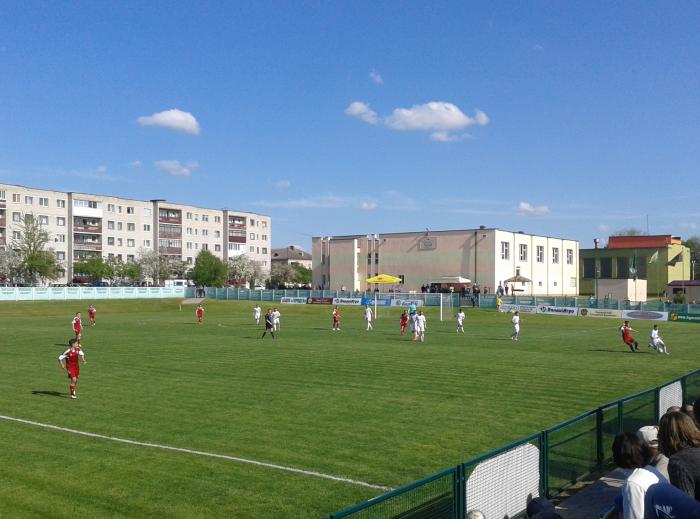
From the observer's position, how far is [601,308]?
2391 inches

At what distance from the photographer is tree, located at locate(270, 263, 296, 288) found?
13838cm

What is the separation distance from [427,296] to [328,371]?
48.4m

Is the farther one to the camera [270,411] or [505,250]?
[505,250]

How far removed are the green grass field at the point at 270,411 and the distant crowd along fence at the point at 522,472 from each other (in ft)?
7.67

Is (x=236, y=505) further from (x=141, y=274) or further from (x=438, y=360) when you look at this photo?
(x=141, y=274)

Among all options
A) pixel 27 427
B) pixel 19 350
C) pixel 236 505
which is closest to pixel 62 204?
pixel 19 350

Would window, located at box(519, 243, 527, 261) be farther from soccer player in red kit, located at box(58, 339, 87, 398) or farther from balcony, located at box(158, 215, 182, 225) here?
soccer player in red kit, located at box(58, 339, 87, 398)

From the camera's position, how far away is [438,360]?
28.5 meters

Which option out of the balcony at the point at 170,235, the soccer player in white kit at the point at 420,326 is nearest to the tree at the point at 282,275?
the balcony at the point at 170,235

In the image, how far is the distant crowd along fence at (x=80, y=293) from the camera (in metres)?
73.8

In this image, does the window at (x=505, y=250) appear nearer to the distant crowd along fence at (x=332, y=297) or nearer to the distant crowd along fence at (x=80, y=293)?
the distant crowd along fence at (x=332, y=297)

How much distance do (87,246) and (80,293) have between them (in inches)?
1336

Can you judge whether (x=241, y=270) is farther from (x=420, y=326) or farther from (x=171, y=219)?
(x=420, y=326)

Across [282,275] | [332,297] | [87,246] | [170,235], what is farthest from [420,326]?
[282,275]
